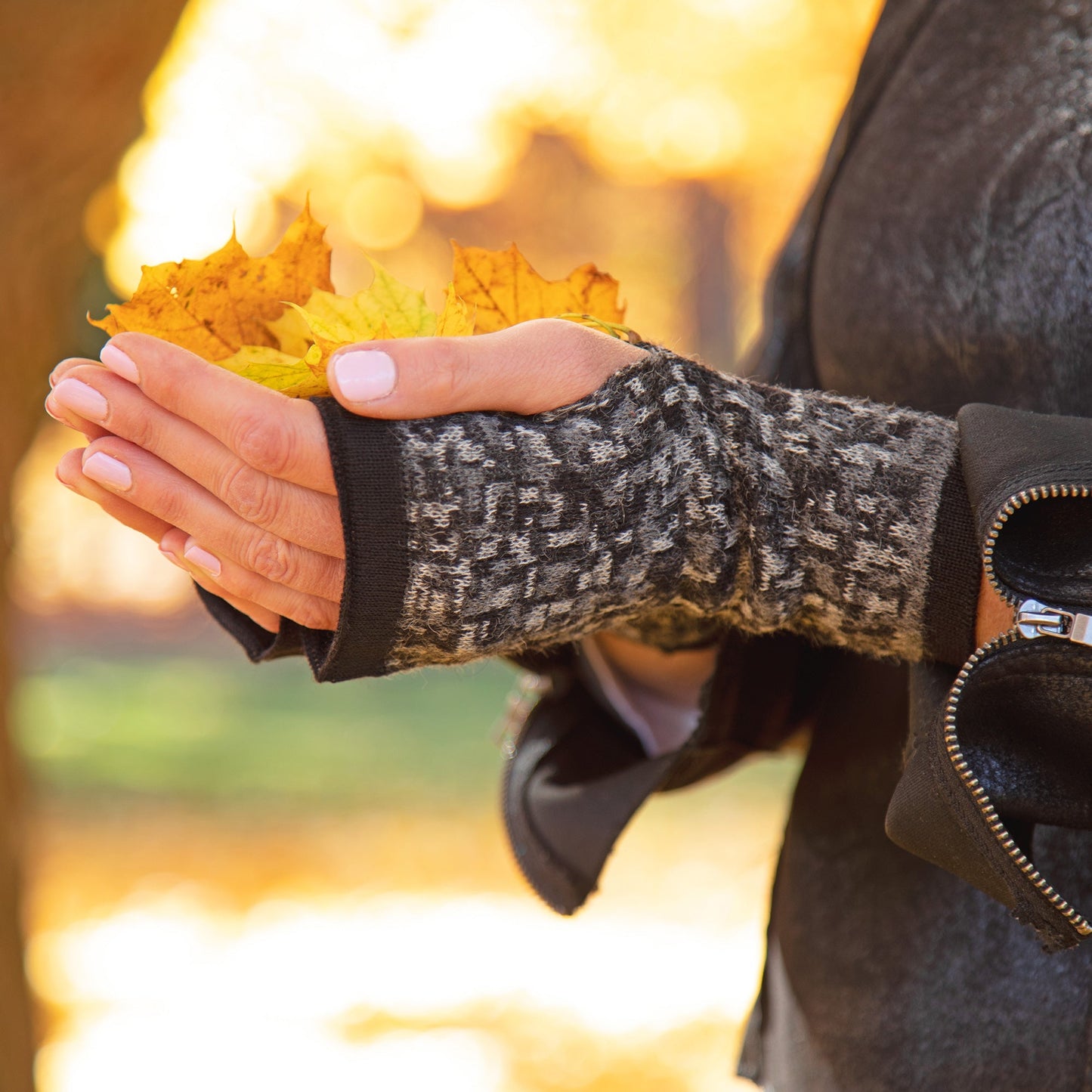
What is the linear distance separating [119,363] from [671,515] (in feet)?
1.04

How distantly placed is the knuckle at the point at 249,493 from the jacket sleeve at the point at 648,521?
4 centimetres

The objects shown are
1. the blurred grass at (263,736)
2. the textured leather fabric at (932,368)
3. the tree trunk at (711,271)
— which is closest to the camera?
the textured leather fabric at (932,368)

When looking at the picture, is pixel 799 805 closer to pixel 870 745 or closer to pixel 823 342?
pixel 870 745

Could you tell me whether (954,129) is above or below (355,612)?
above

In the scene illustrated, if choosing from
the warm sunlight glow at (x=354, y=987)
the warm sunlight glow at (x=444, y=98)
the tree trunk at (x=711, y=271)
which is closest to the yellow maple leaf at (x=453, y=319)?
the warm sunlight glow at (x=354, y=987)

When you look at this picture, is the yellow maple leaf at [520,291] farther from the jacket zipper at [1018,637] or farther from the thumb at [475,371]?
the jacket zipper at [1018,637]

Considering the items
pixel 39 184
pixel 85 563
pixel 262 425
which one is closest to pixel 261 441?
pixel 262 425

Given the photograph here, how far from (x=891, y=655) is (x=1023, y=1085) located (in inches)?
12.8

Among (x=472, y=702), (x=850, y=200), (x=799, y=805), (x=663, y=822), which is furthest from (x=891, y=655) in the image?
(x=472, y=702)

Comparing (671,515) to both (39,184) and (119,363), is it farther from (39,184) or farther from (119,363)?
(39,184)

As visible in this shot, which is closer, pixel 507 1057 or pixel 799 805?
pixel 799 805

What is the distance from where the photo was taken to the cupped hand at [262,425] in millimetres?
586

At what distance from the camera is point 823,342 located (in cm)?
97

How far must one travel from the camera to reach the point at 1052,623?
24.3 inches
